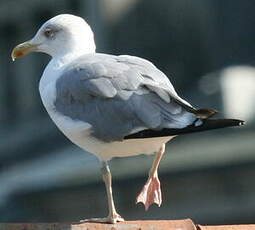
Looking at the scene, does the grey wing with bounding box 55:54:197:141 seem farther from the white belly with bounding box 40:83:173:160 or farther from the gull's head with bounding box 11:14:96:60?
the gull's head with bounding box 11:14:96:60

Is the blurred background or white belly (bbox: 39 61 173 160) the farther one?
the blurred background

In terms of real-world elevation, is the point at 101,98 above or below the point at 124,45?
above

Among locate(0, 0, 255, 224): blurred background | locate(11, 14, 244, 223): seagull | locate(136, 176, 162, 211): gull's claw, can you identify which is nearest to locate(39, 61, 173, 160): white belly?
locate(11, 14, 244, 223): seagull

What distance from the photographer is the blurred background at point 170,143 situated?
11.8 metres

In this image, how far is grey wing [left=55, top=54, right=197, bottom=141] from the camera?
521cm

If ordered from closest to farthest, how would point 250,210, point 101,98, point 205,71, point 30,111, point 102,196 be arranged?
1. point 101,98
2. point 250,210
3. point 102,196
4. point 205,71
5. point 30,111

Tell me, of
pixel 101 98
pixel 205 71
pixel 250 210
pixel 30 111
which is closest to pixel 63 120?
pixel 101 98

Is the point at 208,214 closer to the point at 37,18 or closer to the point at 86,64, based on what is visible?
the point at 37,18

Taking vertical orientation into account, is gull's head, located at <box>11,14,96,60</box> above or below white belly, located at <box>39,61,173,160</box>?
above

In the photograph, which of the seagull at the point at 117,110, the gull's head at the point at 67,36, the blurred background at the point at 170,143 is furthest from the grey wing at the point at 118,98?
the blurred background at the point at 170,143

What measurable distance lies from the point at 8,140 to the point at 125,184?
347cm

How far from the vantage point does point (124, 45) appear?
14930 millimetres

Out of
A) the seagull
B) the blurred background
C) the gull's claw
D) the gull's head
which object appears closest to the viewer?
the seagull

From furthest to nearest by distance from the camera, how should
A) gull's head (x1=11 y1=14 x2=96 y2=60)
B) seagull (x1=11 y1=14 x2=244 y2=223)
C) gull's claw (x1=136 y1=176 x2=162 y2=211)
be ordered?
gull's head (x1=11 y1=14 x2=96 y2=60)
gull's claw (x1=136 y1=176 x2=162 y2=211)
seagull (x1=11 y1=14 x2=244 y2=223)
